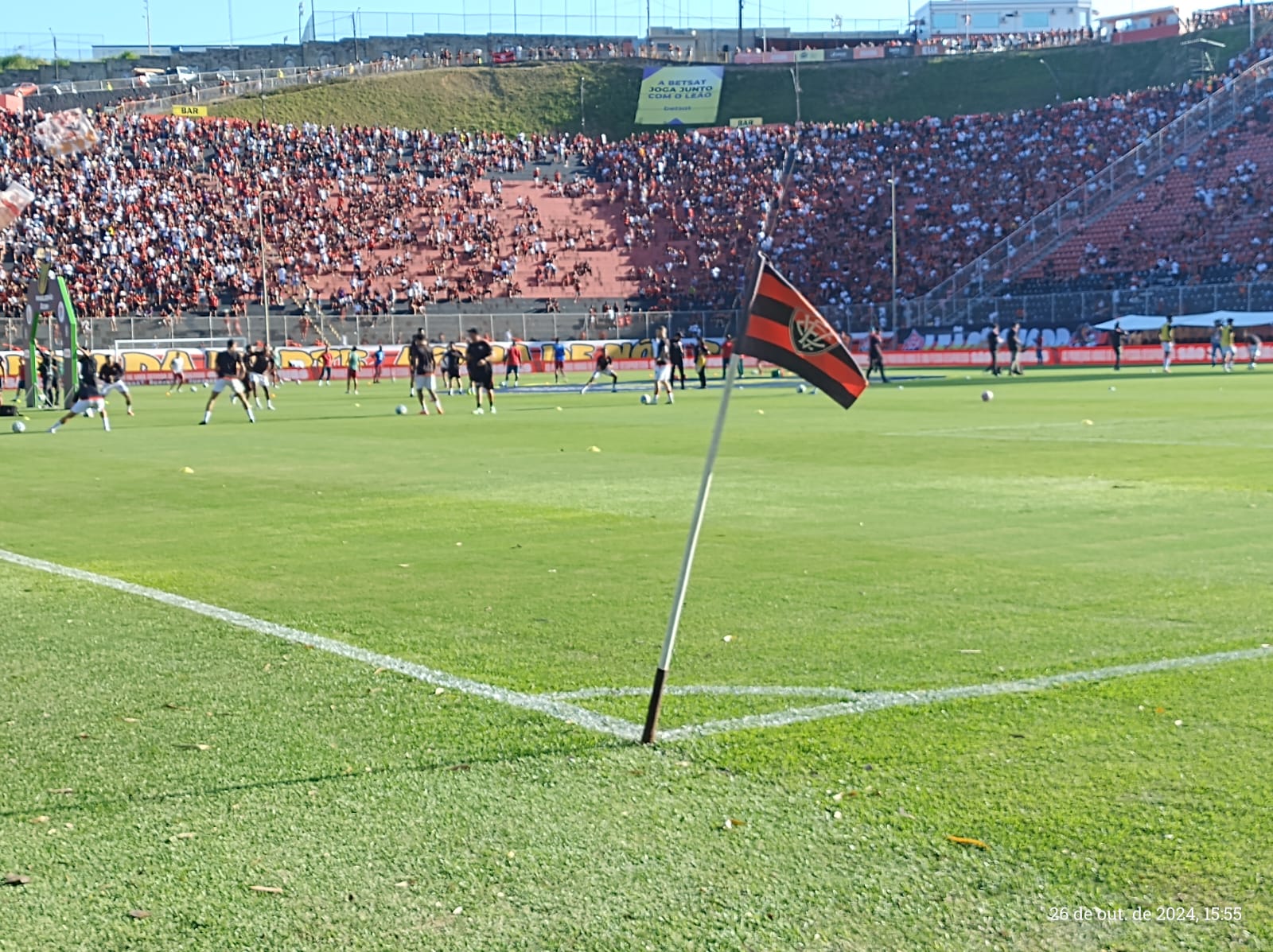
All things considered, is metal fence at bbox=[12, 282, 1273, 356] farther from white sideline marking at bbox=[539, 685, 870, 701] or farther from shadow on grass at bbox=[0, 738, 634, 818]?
shadow on grass at bbox=[0, 738, 634, 818]

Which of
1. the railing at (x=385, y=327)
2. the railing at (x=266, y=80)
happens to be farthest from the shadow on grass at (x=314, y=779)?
the railing at (x=266, y=80)

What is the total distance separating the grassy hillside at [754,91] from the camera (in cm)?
9550

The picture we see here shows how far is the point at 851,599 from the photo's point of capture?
9.31m

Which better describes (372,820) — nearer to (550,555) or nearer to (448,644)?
A: (448,644)

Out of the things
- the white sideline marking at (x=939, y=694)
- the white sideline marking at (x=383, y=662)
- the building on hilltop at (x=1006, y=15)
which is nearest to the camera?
the white sideline marking at (x=939, y=694)

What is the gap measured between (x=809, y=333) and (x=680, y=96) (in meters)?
97.1

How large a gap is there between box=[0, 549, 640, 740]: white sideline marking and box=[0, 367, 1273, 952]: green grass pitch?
0.10m

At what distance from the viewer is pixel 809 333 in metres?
5.98

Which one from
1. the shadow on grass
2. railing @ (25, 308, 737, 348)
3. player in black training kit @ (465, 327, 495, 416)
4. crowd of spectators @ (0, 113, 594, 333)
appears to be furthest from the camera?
crowd of spectators @ (0, 113, 594, 333)

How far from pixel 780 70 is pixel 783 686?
99779 millimetres

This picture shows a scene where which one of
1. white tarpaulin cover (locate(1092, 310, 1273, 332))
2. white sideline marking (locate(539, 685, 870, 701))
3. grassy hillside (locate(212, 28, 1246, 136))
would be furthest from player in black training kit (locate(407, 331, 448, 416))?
grassy hillside (locate(212, 28, 1246, 136))

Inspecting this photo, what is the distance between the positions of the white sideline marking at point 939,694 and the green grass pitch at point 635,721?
0.26ft

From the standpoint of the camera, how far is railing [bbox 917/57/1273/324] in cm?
6938

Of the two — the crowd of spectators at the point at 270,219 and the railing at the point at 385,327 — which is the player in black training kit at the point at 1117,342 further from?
the crowd of spectators at the point at 270,219
